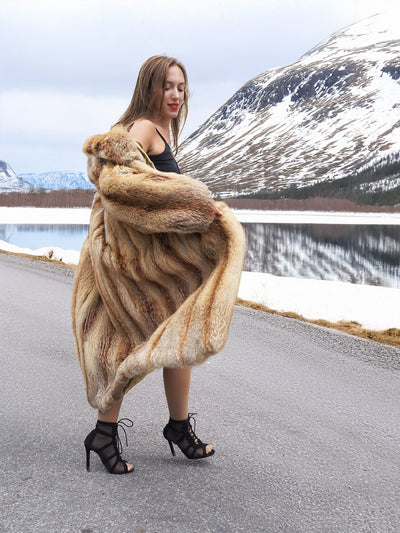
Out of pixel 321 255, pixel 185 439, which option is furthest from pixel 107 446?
pixel 321 255

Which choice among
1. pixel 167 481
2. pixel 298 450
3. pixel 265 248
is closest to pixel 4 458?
pixel 167 481

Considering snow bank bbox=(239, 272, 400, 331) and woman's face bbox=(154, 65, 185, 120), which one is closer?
woman's face bbox=(154, 65, 185, 120)

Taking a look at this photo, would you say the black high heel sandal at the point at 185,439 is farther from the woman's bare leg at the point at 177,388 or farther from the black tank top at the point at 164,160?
the black tank top at the point at 164,160

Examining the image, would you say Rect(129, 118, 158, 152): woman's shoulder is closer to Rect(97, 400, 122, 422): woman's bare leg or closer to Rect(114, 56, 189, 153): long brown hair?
Rect(114, 56, 189, 153): long brown hair

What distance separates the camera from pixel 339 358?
535 centimetres

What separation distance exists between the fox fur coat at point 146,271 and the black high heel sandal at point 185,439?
393 millimetres

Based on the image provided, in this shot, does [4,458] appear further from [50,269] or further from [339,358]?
[50,269]

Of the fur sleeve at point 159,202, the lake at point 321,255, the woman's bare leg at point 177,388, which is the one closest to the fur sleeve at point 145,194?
the fur sleeve at point 159,202

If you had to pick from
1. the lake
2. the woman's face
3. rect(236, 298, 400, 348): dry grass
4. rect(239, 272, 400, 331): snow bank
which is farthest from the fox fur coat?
the lake

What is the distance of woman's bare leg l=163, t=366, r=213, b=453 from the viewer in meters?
2.71

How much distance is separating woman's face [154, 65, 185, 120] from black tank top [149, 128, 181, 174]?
123 millimetres

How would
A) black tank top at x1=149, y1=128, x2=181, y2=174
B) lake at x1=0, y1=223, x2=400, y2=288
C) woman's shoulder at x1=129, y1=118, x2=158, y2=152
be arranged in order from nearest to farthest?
1. woman's shoulder at x1=129, y1=118, x2=158, y2=152
2. black tank top at x1=149, y1=128, x2=181, y2=174
3. lake at x1=0, y1=223, x2=400, y2=288

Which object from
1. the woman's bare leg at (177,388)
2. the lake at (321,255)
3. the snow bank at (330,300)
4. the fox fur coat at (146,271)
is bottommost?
the lake at (321,255)

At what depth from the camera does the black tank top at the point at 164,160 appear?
8.63 feet
